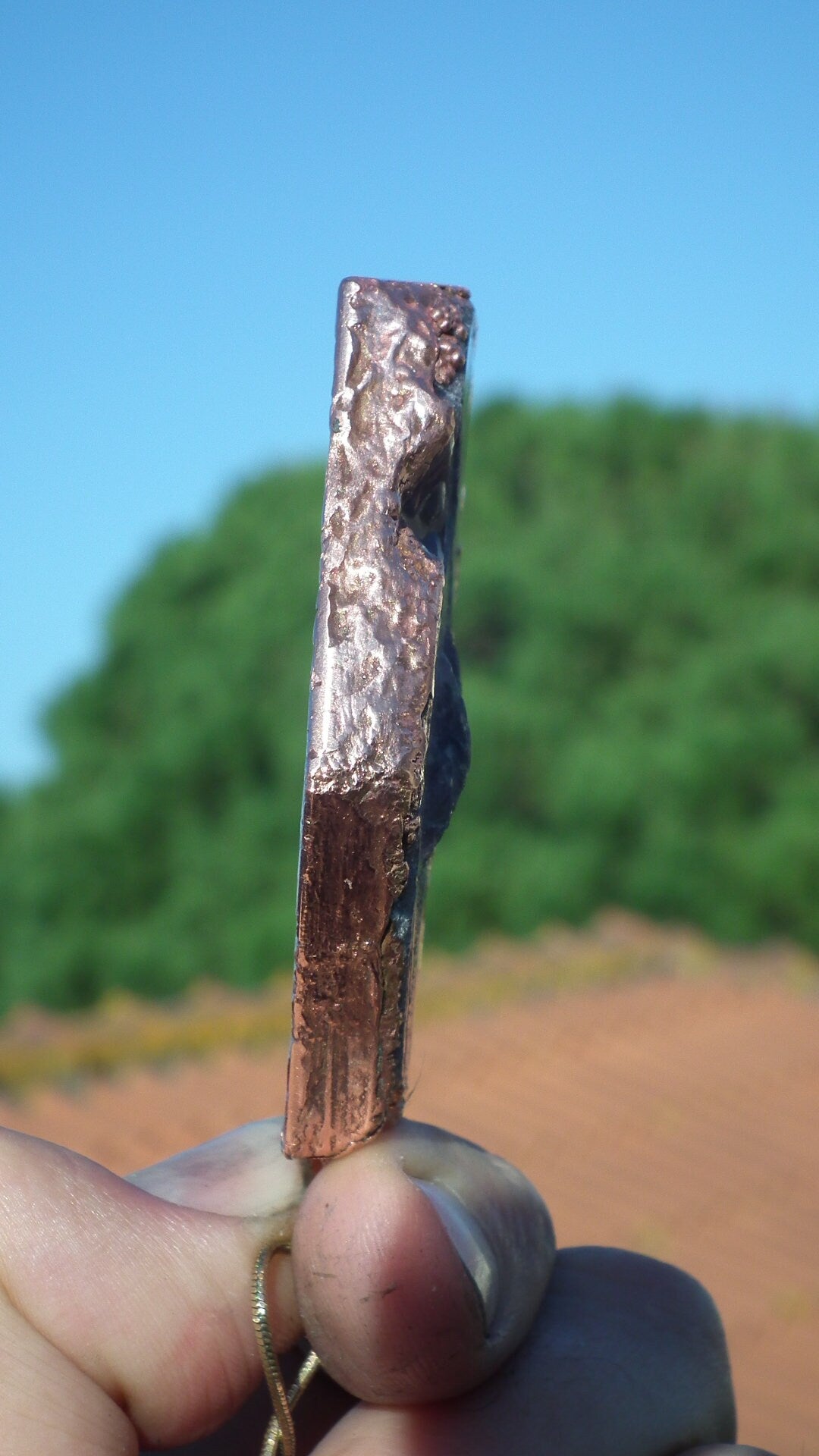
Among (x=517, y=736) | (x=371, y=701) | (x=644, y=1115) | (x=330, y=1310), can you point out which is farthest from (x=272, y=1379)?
(x=517, y=736)

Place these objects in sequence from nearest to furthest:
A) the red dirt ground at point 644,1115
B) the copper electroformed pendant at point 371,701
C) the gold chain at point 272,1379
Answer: the copper electroformed pendant at point 371,701, the gold chain at point 272,1379, the red dirt ground at point 644,1115

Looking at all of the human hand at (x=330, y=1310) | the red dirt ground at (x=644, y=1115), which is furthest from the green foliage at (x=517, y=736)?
the human hand at (x=330, y=1310)

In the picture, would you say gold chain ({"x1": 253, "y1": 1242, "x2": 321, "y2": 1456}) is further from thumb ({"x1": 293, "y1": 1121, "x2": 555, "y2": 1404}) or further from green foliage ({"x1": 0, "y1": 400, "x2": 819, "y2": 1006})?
green foliage ({"x1": 0, "y1": 400, "x2": 819, "y2": 1006})

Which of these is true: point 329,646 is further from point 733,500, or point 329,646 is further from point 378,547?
point 733,500

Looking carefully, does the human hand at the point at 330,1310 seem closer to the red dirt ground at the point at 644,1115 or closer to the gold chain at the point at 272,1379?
the gold chain at the point at 272,1379

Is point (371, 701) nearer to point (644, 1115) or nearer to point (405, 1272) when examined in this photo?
point (405, 1272)
